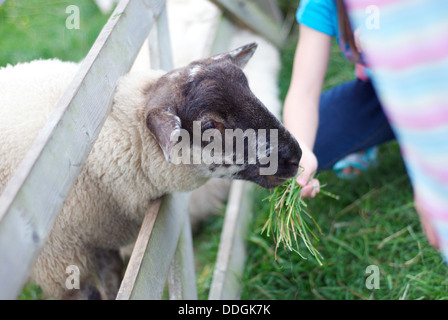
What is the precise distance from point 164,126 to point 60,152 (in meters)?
0.46

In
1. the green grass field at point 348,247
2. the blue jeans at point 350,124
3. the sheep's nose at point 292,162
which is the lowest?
the green grass field at point 348,247

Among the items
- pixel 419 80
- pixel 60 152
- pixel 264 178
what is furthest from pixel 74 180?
pixel 419 80

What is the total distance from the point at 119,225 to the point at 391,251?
1541 millimetres

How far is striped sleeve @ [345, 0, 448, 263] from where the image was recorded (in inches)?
35.5

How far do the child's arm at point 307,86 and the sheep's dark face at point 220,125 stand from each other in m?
0.42

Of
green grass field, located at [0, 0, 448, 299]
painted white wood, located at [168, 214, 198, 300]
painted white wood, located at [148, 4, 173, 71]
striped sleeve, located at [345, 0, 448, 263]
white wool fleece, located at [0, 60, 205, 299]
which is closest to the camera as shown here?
striped sleeve, located at [345, 0, 448, 263]

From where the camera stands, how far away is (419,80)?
0.93 metres

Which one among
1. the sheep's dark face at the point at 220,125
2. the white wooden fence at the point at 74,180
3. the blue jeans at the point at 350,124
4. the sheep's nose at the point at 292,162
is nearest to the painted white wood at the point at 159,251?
the white wooden fence at the point at 74,180

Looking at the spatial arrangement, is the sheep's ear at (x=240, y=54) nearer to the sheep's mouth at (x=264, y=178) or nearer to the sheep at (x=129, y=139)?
the sheep at (x=129, y=139)

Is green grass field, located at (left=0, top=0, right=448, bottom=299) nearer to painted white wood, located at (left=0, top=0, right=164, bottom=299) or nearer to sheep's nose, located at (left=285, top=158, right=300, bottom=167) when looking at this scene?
sheep's nose, located at (left=285, top=158, right=300, bottom=167)

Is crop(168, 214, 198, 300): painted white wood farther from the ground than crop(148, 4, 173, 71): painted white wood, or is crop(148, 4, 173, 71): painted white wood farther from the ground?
crop(148, 4, 173, 71): painted white wood

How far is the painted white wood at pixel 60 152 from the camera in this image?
984mm

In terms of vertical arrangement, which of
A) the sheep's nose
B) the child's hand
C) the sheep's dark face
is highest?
the sheep's dark face

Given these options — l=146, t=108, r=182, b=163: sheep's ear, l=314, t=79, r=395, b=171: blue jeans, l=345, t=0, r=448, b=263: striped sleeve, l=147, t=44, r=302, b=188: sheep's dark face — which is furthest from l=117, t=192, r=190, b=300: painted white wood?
l=314, t=79, r=395, b=171: blue jeans
